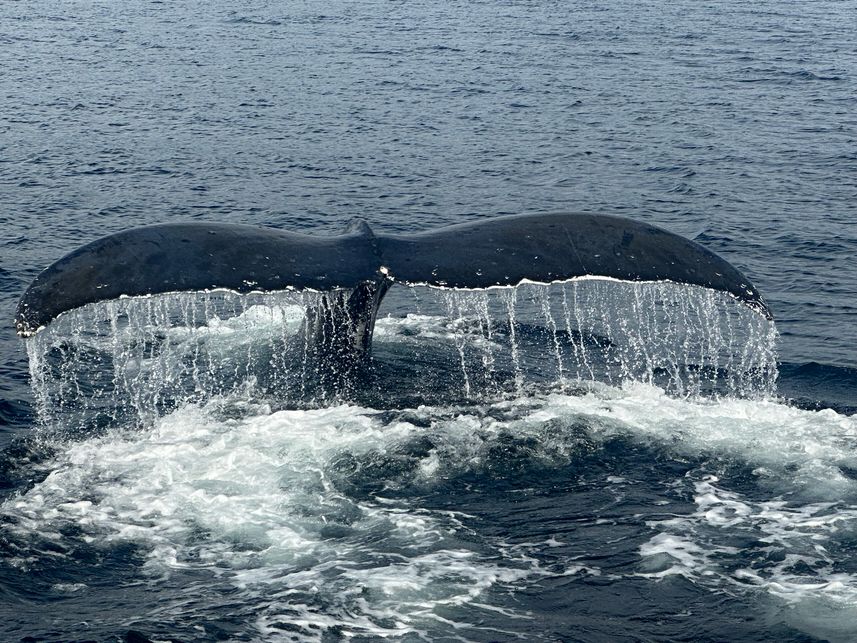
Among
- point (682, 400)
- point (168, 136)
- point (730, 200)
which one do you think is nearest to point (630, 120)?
point (730, 200)

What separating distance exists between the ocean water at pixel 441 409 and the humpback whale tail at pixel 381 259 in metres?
0.72

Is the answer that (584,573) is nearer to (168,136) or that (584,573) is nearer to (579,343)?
(579,343)

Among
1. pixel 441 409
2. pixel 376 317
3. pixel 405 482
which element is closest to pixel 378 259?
pixel 405 482

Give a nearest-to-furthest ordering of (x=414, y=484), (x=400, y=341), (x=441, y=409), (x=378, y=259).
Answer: (x=378, y=259)
(x=414, y=484)
(x=441, y=409)
(x=400, y=341)

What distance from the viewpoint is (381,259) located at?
755 centimetres

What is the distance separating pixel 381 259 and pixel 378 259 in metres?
0.02

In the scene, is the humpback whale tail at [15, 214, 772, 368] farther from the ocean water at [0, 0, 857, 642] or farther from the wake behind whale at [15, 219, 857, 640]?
the ocean water at [0, 0, 857, 642]

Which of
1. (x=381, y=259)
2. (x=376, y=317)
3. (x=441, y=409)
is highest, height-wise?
(x=381, y=259)

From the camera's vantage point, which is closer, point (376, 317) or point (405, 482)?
point (405, 482)

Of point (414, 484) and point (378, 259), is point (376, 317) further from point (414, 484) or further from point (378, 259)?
point (378, 259)

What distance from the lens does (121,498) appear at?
26.7 ft

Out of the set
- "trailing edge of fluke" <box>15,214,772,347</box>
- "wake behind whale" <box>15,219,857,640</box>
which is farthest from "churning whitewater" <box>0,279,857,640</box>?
"trailing edge of fluke" <box>15,214,772,347</box>

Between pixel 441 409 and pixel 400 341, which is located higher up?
pixel 400 341

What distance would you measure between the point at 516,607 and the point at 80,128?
17.8 m
